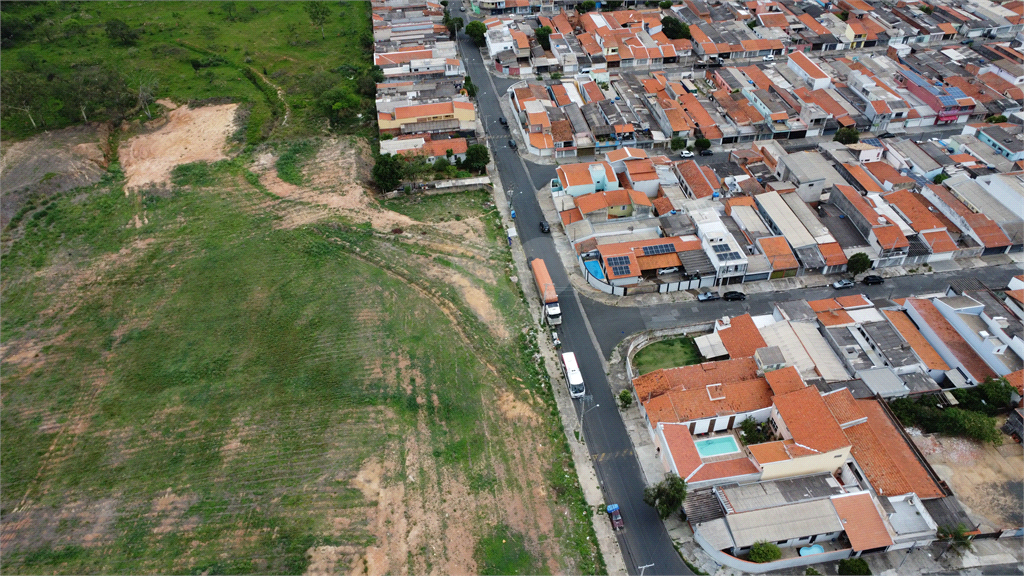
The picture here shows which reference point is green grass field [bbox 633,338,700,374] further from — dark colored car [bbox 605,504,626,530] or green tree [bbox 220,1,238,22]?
green tree [bbox 220,1,238,22]

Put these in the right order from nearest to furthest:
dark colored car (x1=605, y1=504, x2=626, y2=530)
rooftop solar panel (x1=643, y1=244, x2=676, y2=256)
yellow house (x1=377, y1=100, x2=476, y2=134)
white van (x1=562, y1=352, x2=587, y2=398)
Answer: dark colored car (x1=605, y1=504, x2=626, y2=530) → white van (x1=562, y1=352, x2=587, y2=398) → rooftop solar panel (x1=643, y1=244, x2=676, y2=256) → yellow house (x1=377, y1=100, x2=476, y2=134)

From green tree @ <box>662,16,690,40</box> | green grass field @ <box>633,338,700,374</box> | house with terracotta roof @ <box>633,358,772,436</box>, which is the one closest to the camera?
house with terracotta roof @ <box>633,358,772,436</box>

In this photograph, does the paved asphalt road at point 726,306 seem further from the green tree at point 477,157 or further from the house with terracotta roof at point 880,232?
the green tree at point 477,157

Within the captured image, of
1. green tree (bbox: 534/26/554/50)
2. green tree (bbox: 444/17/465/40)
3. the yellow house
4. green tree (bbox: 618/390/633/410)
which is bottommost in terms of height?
green tree (bbox: 618/390/633/410)

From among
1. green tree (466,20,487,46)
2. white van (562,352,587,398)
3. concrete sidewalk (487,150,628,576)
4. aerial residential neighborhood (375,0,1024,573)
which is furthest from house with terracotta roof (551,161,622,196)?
green tree (466,20,487,46)

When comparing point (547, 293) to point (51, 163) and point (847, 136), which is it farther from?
point (51, 163)

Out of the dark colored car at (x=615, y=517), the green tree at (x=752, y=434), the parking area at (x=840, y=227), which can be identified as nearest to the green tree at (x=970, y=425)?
the green tree at (x=752, y=434)

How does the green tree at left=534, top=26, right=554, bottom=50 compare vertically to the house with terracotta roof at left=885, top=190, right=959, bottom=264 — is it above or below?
above
